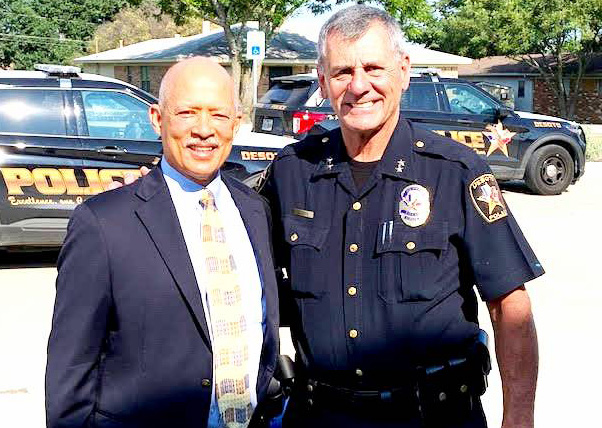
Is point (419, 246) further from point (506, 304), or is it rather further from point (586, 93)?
point (586, 93)

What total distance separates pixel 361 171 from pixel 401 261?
11.9 inches

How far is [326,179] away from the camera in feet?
8.11

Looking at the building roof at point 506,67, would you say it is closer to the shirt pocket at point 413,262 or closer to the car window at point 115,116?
the car window at point 115,116

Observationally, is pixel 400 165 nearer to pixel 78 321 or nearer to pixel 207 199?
pixel 207 199

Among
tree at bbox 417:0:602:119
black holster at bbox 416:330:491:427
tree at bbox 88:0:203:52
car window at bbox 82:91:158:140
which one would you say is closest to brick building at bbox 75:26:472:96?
tree at bbox 417:0:602:119

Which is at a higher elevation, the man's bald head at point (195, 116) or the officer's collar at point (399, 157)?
the man's bald head at point (195, 116)

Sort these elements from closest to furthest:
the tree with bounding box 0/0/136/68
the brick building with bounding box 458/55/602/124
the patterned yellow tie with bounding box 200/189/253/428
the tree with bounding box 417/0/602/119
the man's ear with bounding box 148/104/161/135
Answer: the patterned yellow tie with bounding box 200/189/253/428
the man's ear with bounding box 148/104/161/135
the tree with bounding box 417/0/602/119
the brick building with bounding box 458/55/602/124
the tree with bounding box 0/0/136/68

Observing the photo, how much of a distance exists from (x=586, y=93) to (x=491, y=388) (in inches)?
Answer: 1557

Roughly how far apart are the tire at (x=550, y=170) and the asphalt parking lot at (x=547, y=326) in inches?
69.4

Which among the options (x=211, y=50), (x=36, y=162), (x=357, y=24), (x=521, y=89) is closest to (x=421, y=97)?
(x=36, y=162)

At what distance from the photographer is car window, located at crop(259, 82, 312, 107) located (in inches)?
462

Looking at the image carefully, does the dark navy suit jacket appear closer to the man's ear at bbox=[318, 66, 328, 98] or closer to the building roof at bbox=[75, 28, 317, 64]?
the man's ear at bbox=[318, 66, 328, 98]

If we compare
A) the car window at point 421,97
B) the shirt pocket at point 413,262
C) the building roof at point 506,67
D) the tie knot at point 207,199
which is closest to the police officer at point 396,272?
the shirt pocket at point 413,262

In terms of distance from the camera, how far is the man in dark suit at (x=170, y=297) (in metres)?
2.05
